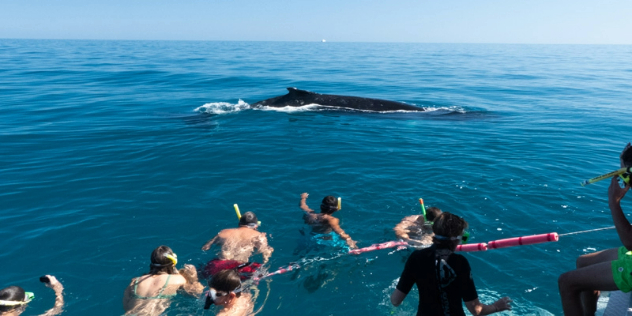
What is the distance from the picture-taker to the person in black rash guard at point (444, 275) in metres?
3.91

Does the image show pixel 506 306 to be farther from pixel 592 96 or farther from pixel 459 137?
pixel 592 96

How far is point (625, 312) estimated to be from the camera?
397cm

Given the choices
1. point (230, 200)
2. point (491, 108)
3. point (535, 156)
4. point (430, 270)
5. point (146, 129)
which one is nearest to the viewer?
point (430, 270)

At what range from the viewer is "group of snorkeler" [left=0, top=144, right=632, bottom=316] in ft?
12.9

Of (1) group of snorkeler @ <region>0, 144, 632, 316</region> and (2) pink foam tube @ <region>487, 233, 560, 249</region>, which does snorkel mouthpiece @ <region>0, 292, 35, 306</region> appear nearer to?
(1) group of snorkeler @ <region>0, 144, 632, 316</region>

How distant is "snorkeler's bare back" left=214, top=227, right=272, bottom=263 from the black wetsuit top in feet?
11.8

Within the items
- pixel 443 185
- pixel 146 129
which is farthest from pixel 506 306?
pixel 146 129

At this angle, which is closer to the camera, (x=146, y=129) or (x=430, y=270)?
(x=430, y=270)

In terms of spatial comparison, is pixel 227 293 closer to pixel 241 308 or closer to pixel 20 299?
pixel 241 308

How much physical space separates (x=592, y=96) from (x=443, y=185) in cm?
2110

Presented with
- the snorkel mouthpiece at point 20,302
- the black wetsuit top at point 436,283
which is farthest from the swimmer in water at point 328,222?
the snorkel mouthpiece at point 20,302

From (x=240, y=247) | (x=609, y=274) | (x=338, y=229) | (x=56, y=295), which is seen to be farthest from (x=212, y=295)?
(x=609, y=274)

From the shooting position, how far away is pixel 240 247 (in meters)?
7.18

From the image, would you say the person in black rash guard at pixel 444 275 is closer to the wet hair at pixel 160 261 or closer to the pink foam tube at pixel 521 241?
the pink foam tube at pixel 521 241
